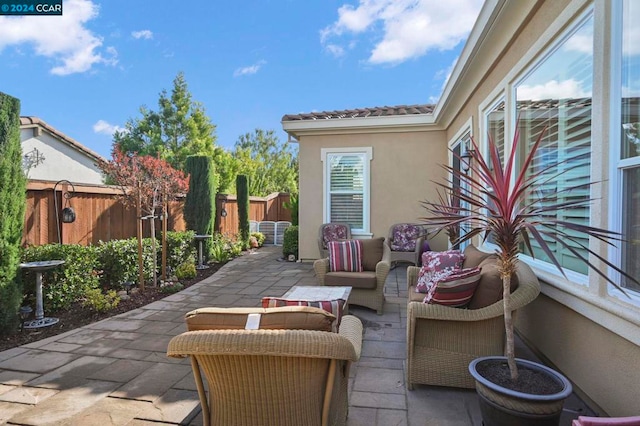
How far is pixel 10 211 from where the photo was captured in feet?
11.8

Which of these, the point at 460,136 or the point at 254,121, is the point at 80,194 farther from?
the point at 254,121

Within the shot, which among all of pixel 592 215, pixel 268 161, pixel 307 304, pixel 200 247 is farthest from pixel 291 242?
pixel 268 161

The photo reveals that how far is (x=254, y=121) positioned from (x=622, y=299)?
102 ft

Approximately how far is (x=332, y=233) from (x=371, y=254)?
252 centimetres

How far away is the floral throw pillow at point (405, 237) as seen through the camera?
709cm

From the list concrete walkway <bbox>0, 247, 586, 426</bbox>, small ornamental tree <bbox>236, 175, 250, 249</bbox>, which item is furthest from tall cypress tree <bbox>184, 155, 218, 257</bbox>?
concrete walkway <bbox>0, 247, 586, 426</bbox>

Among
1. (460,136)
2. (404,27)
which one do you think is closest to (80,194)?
(460,136)

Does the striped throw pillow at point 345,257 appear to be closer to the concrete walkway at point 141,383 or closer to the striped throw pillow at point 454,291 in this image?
the concrete walkway at point 141,383

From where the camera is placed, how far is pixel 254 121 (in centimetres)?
3102

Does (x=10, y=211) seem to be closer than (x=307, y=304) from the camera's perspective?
No

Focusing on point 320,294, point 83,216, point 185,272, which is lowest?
point 185,272

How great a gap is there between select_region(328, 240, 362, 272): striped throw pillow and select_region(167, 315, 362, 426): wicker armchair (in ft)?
9.83

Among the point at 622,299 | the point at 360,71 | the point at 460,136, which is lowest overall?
the point at 622,299

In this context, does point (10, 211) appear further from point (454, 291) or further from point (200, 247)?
point (454, 291)
